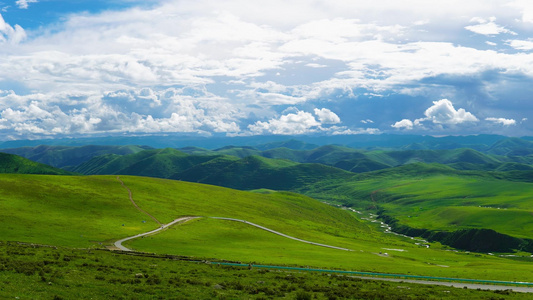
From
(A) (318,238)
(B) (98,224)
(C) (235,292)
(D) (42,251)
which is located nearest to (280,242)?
(A) (318,238)

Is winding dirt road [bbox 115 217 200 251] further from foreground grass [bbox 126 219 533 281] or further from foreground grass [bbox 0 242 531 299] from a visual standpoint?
foreground grass [bbox 0 242 531 299]

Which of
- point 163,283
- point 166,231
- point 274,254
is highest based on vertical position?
point 163,283

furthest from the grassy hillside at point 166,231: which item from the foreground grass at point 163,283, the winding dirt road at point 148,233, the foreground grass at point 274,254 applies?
the foreground grass at point 163,283

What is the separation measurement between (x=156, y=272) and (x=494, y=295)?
147 ft

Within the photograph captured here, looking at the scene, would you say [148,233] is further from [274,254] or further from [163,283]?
[163,283]

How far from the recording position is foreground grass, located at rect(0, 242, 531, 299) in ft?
129

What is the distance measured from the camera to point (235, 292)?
4428 centimetres

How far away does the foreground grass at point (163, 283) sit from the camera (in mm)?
39438

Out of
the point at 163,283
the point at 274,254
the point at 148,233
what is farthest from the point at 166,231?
the point at 163,283

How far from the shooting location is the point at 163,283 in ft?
151

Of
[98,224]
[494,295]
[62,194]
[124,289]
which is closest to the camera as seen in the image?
[124,289]

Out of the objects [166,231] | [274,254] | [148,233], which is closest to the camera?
[274,254]

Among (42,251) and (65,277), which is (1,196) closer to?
(42,251)

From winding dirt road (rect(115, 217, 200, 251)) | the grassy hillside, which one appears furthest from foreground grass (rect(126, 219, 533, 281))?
winding dirt road (rect(115, 217, 200, 251))
